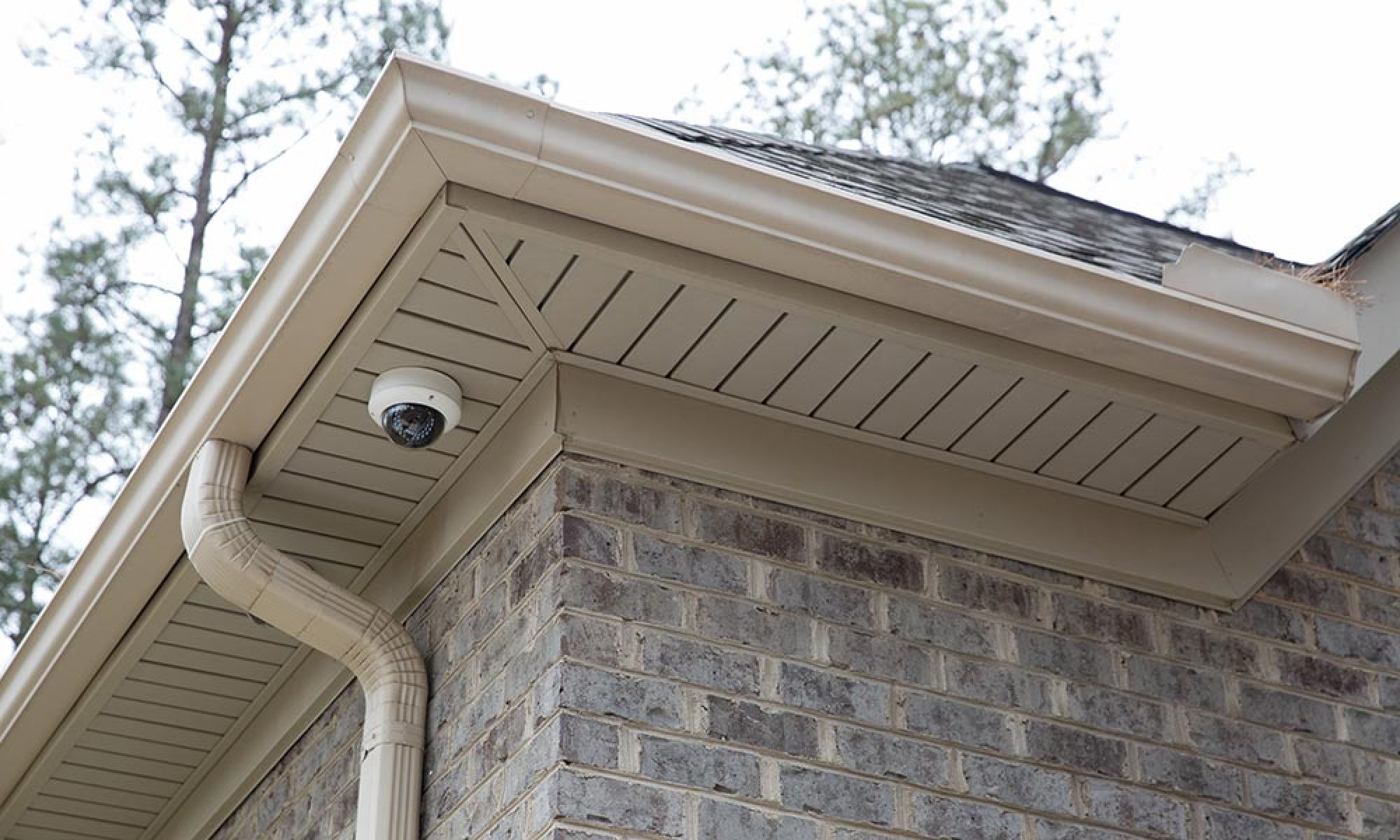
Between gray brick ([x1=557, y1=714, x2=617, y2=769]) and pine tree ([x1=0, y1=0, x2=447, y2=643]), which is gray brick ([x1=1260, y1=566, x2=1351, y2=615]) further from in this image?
pine tree ([x1=0, y1=0, x2=447, y2=643])

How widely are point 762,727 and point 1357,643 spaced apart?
1.69 m

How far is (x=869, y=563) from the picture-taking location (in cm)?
371

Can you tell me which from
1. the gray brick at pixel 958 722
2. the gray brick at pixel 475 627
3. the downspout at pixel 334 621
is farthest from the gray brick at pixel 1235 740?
the downspout at pixel 334 621

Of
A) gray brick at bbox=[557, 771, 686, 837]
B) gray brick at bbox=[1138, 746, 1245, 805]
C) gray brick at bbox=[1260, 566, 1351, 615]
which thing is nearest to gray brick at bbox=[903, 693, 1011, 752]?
gray brick at bbox=[1138, 746, 1245, 805]

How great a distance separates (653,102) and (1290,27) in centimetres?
563

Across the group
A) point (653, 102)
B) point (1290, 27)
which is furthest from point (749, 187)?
point (1290, 27)

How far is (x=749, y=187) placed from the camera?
3.12 metres

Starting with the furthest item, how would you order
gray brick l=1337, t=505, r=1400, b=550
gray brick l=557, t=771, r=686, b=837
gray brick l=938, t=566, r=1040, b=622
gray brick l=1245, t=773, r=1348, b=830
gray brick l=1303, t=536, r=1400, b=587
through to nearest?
gray brick l=1337, t=505, r=1400, b=550 → gray brick l=1303, t=536, r=1400, b=587 → gray brick l=1245, t=773, r=1348, b=830 → gray brick l=938, t=566, r=1040, b=622 → gray brick l=557, t=771, r=686, b=837

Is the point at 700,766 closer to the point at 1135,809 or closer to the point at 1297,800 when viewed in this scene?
the point at 1135,809

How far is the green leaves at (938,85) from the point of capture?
38.8 feet

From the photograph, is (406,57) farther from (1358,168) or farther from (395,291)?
(1358,168)

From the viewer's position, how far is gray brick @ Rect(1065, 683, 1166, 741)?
380 cm

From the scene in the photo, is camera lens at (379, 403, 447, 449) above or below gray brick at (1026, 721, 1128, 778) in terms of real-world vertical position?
above

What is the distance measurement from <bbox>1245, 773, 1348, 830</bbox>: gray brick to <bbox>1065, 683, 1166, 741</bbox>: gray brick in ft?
0.81
